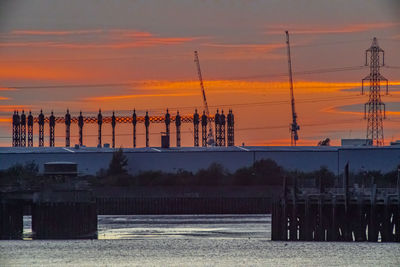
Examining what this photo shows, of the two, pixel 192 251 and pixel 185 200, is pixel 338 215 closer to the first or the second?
pixel 192 251

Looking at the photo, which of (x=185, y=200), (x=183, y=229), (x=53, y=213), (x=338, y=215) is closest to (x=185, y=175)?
(x=185, y=200)

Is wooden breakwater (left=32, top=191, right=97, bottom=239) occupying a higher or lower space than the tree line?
lower

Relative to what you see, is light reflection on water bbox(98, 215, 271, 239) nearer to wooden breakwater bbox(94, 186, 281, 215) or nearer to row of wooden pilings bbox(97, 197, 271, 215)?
row of wooden pilings bbox(97, 197, 271, 215)

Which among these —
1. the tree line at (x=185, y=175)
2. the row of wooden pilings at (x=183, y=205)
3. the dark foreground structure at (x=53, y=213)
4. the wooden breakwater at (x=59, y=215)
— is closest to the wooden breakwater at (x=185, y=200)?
the row of wooden pilings at (x=183, y=205)


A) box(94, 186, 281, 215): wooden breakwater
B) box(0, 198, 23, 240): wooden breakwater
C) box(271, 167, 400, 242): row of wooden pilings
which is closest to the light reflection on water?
box(0, 198, 23, 240): wooden breakwater

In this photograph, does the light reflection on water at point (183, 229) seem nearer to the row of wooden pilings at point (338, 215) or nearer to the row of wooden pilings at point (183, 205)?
the row of wooden pilings at point (338, 215)

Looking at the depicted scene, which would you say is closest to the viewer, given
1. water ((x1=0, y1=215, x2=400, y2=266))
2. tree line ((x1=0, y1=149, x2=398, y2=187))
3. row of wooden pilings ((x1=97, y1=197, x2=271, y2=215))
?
water ((x1=0, y1=215, x2=400, y2=266))

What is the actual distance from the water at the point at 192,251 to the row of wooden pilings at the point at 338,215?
918 millimetres

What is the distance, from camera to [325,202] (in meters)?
90.2

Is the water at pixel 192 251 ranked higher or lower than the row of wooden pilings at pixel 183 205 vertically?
lower

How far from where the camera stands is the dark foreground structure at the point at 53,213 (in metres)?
104

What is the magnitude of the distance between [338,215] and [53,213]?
76.5 ft

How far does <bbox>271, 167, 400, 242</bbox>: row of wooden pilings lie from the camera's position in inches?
3489

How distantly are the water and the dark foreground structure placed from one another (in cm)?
176
